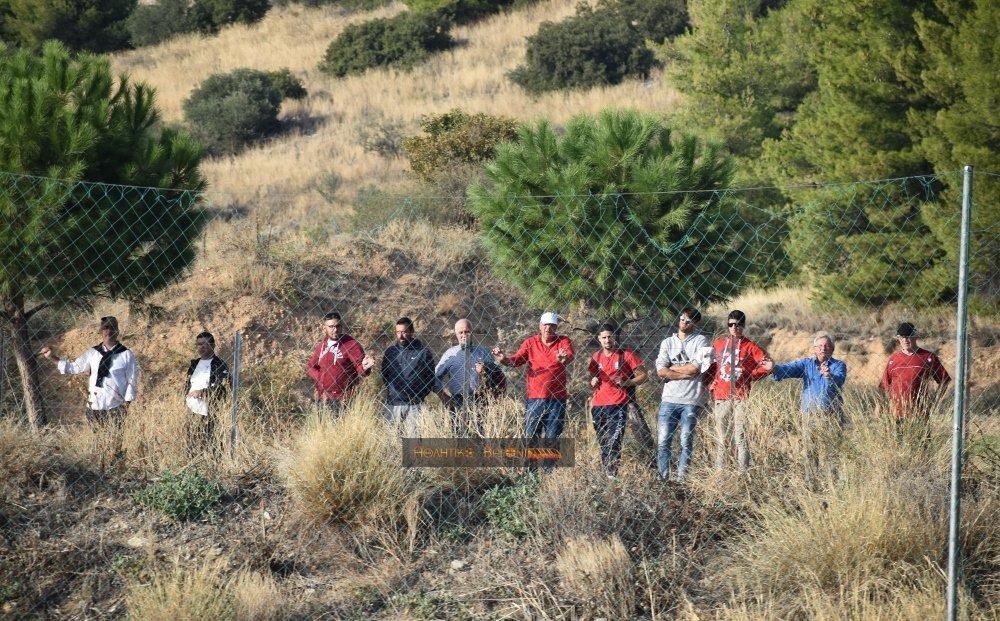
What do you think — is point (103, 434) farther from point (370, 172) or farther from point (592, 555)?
point (370, 172)

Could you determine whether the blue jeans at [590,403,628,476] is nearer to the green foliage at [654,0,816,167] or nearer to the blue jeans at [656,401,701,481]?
the blue jeans at [656,401,701,481]

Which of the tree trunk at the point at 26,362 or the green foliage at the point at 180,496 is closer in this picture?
the green foliage at the point at 180,496

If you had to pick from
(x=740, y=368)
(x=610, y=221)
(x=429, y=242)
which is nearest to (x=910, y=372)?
(x=740, y=368)

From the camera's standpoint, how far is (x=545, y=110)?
89.8 ft

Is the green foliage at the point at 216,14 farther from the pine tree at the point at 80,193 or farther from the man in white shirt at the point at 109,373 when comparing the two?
the man in white shirt at the point at 109,373

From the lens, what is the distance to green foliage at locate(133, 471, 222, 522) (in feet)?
23.8

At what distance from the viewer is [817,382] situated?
836 centimetres

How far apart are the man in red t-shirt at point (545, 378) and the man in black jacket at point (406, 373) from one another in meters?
0.70

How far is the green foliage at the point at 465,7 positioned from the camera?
36031 millimetres

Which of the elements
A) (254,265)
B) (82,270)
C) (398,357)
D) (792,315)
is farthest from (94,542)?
(792,315)

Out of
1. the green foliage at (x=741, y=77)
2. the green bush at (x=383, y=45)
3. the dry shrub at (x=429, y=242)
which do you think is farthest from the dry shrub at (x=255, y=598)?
the green bush at (x=383, y=45)

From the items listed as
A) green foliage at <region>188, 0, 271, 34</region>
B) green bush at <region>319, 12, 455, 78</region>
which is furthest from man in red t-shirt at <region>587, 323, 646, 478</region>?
green foliage at <region>188, 0, 271, 34</region>

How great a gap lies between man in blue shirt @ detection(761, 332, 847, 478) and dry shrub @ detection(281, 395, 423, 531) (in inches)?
116

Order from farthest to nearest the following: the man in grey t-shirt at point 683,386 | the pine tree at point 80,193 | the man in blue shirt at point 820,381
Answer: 1. the pine tree at point 80,193
2. the man in grey t-shirt at point 683,386
3. the man in blue shirt at point 820,381
